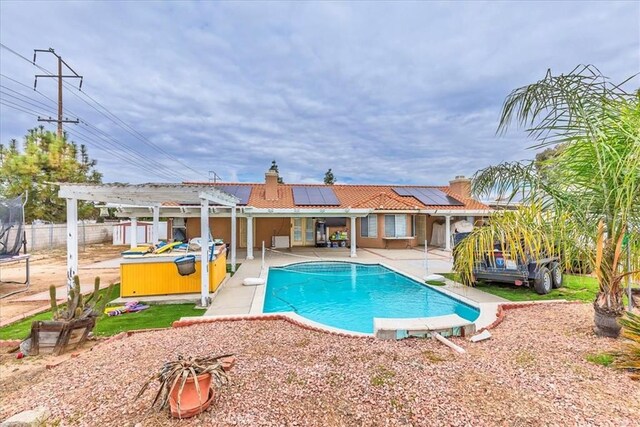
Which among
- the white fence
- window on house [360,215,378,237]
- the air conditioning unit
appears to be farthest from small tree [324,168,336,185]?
the white fence

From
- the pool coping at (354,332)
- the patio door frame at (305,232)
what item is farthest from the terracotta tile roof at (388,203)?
the pool coping at (354,332)

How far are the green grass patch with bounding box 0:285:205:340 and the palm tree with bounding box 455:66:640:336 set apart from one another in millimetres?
6736

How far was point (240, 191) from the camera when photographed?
22156 mm

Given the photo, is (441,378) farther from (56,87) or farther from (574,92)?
(56,87)

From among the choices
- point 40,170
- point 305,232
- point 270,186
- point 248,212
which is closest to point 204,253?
point 248,212

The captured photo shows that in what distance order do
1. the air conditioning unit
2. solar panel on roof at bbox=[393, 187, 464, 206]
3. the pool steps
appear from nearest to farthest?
the pool steps < the air conditioning unit < solar panel on roof at bbox=[393, 187, 464, 206]

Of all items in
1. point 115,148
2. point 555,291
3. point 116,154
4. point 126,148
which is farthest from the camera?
point 126,148

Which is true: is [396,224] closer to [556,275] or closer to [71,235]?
[556,275]

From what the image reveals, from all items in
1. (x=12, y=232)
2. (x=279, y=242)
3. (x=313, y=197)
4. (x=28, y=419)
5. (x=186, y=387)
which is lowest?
(x=28, y=419)

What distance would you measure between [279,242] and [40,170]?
17.8 meters

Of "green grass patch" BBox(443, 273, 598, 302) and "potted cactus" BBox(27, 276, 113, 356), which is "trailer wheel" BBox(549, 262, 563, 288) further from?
"potted cactus" BBox(27, 276, 113, 356)

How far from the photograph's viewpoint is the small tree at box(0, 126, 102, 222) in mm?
19750

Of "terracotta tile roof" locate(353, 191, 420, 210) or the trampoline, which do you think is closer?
the trampoline

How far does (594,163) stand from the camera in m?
4.35
